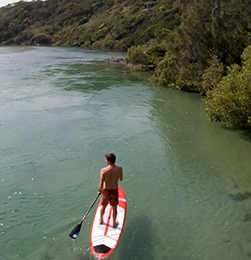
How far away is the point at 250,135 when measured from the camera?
55.6 ft

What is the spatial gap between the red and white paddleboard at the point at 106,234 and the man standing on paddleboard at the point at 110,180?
0.24 meters

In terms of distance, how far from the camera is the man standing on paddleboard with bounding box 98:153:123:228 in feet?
26.1

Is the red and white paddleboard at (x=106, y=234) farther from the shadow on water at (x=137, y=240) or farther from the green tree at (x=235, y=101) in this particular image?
the green tree at (x=235, y=101)

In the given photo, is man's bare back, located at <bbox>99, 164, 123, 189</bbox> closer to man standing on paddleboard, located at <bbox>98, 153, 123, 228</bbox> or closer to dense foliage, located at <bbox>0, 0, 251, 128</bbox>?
man standing on paddleboard, located at <bbox>98, 153, 123, 228</bbox>

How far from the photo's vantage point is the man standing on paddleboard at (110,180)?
7954 mm

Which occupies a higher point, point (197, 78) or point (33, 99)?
point (197, 78)

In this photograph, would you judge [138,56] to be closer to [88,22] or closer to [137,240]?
[137,240]

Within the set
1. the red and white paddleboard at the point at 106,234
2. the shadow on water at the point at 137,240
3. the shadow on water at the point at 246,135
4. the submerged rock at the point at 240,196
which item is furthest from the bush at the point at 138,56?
the red and white paddleboard at the point at 106,234

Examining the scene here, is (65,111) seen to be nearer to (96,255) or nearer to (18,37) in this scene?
(96,255)

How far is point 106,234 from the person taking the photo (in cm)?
843

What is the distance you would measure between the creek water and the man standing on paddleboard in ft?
4.76

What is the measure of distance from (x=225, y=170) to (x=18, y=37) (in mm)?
128177

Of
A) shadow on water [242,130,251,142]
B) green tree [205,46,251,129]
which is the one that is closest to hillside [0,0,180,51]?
green tree [205,46,251,129]

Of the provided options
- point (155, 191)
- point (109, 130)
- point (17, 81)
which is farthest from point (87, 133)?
point (17, 81)
